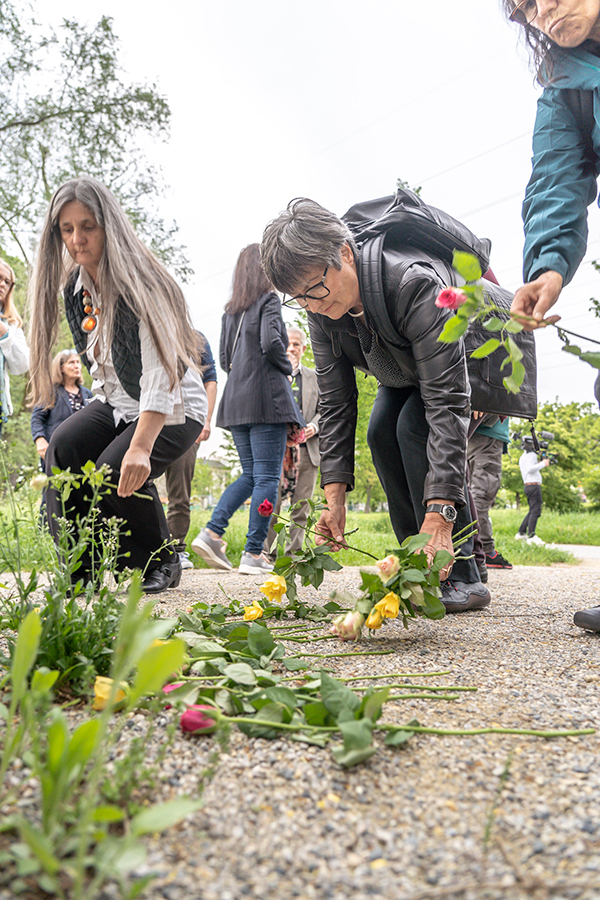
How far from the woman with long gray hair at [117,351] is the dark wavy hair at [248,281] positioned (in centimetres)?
160

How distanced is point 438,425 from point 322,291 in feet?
2.02

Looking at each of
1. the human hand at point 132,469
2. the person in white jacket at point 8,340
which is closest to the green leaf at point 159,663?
the human hand at point 132,469

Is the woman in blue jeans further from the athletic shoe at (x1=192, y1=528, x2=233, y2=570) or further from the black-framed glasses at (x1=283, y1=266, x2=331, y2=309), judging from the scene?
the black-framed glasses at (x1=283, y1=266, x2=331, y2=309)

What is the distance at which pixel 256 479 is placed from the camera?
429cm

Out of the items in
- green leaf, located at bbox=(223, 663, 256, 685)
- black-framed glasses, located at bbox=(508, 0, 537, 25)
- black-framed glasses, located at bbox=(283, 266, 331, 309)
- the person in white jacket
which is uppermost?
black-framed glasses, located at bbox=(508, 0, 537, 25)

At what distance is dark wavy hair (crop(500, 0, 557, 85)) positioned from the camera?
2.13 meters

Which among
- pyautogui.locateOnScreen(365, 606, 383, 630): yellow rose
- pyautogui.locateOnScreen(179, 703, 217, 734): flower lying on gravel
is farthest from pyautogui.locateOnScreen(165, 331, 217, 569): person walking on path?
pyautogui.locateOnScreen(179, 703, 217, 734): flower lying on gravel

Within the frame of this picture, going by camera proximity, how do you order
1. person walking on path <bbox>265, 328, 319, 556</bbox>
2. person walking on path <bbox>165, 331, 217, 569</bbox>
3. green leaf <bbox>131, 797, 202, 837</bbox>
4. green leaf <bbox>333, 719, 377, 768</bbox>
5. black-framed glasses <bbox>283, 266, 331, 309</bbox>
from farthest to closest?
1. person walking on path <bbox>265, 328, 319, 556</bbox>
2. person walking on path <bbox>165, 331, 217, 569</bbox>
3. black-framed glasses <bbox>283, 266, 331, 309</bbox>
4. green leaf <bbox>333, 719, 377, 768</bbox>
5. green leaf <bbox>131, 797, 202, 837</bbox>

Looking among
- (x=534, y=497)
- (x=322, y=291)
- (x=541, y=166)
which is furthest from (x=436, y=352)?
(x=534, y=497)

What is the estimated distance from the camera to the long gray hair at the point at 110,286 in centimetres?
271

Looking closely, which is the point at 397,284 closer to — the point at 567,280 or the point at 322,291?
the point at 322,291

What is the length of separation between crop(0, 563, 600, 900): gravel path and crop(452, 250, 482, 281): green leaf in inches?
34.6

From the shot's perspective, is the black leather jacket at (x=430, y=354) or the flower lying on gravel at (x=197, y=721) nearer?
the flower lying on gravel at (x=197, y=721)

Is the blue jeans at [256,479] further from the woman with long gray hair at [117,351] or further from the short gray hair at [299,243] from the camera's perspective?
the short gray hair at [299,243]
